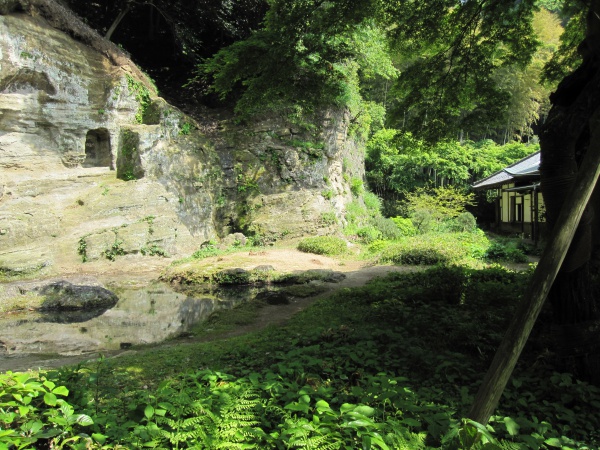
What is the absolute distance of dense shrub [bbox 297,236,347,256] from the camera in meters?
15.7

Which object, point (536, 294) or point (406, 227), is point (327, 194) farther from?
point (536, 294)

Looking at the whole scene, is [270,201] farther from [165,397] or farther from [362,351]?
[165,397]

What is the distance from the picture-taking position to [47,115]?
15.2 m

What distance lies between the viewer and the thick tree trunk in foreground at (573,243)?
347cm

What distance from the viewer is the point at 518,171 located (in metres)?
19.2

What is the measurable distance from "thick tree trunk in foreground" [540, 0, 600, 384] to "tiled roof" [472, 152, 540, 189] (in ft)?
46.5

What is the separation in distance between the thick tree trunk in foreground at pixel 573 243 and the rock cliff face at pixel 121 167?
43.4ft

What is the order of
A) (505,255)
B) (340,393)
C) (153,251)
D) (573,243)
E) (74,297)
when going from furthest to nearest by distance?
1. (153,251)
2. (505,255)
3. (74,297)
4. (573,243)
5. (340,393)

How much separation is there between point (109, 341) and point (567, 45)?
10.1 metres

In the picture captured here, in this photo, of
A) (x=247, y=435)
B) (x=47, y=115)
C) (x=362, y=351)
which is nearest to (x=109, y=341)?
(x=362, y=351)

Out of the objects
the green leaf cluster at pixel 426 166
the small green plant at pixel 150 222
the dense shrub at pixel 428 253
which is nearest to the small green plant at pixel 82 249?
the small green plant at pixel 150 222

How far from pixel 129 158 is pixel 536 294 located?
16738mm

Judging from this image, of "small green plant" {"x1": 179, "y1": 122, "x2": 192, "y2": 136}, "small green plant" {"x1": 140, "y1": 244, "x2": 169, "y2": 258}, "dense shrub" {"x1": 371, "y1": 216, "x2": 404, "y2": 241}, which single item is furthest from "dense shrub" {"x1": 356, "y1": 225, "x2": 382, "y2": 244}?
"small green plant" {"x1": 179, "y1": 122, "x2": 192, "y2": 136}

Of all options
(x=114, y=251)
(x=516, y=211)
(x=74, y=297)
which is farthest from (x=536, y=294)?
(x=516, y=211)
